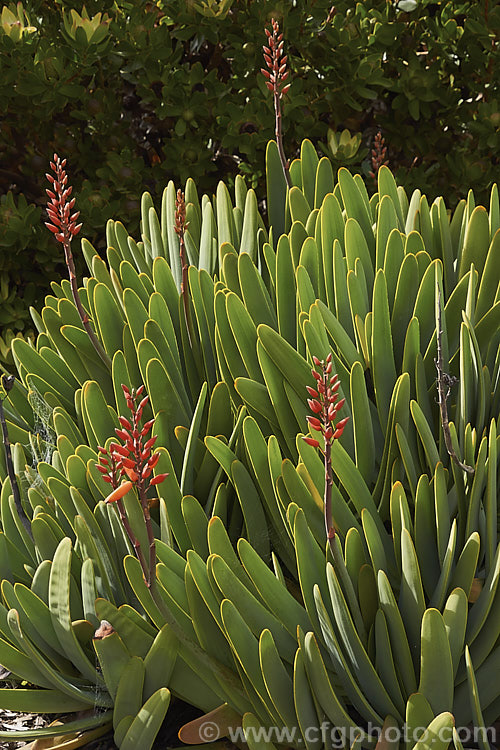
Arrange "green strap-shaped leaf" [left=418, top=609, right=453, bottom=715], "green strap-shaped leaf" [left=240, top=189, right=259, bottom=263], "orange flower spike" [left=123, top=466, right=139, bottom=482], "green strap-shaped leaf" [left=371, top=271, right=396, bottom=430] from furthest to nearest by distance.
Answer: "green strap-shaped leaf" [left=240, top=189, right=259, bottom=263], "green strap-shaped leaf" [left=371, top=271, right=396, bottom=430], "green strap-shaped leaf" [left=418, top=609, right=453, bottom=715], "orange flower spike" [left=123, top=466, right=139, bottom=482]

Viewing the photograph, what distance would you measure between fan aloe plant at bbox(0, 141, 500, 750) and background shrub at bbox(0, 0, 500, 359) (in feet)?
4.20

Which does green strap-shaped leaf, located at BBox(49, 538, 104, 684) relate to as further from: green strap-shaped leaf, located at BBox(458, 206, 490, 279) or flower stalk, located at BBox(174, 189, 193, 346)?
green strap-shaped leaf, located at BBox(458, 206, 490, 279)

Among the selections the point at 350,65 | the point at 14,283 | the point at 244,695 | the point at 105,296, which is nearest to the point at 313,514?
the point at 244,695

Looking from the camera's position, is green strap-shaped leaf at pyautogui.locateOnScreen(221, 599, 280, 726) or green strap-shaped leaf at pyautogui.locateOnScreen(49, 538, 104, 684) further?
green strap-shaped leaf at pyautogui.locateOnScreen(49, 538, 104, 684)

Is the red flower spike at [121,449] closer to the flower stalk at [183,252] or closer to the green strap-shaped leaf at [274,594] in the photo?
the green strap-shaped leaf at [274,594]

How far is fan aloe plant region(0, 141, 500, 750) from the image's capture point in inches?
44.1

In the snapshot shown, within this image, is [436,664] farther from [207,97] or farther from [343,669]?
[207,97]

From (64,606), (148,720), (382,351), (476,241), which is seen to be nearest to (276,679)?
(148,720)

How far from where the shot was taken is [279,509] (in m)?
1.28

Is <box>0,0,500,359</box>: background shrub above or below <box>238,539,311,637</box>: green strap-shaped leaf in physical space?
above

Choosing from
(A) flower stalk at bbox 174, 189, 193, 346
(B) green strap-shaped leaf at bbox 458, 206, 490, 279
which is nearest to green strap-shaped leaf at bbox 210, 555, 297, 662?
(A) flower stalk at bbox 174, 189, 193, 346

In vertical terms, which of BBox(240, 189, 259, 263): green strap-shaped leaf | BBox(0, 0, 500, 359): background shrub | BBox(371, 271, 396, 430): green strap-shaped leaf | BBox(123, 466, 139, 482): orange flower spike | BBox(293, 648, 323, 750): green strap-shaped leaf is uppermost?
BBox(0, 0, 500, 359): background shrub

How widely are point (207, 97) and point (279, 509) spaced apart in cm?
207

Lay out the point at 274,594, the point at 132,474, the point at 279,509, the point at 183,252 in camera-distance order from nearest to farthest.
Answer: the point at 132,474, the point at 274,594, the point at 279,509, the point at 183,252
